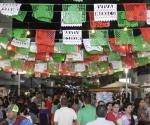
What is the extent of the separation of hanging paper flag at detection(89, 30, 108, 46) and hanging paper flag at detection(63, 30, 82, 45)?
5.58 feet

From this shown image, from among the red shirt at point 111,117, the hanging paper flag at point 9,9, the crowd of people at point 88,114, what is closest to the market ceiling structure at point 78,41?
the hanging paper flag at point 9,9

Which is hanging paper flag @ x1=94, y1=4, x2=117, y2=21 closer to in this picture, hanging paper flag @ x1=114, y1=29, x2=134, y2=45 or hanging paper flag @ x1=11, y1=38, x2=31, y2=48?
hanging paper flag @ x1=114, y1=29, x2=134, y2=45

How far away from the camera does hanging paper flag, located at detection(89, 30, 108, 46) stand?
18.5 metres

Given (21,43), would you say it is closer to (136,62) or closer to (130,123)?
(130,123)

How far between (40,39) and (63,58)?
5512 millimetres

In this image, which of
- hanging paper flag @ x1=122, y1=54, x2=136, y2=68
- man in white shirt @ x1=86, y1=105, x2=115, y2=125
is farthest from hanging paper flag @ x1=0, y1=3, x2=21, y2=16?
hanging paper flag @ x1=122, y1=54, x2=136, y2=68

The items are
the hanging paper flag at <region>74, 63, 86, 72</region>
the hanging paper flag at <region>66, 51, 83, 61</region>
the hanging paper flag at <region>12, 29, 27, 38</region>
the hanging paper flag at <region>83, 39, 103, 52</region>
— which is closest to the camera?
the hanging paper flag at <region>12, 29, 27, 38</region>

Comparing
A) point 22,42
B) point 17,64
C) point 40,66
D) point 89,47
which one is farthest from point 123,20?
point 40,66

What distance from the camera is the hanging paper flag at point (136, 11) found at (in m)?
15.2

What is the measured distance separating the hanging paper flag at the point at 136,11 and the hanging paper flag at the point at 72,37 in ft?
6.32

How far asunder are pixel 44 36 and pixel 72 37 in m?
1.92

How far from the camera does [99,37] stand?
18.5 meters

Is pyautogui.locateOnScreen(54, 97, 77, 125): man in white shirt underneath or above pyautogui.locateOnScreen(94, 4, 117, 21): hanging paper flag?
underneath

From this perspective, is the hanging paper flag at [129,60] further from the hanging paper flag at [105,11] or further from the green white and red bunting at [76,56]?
the hanging paper flag at [105,11]
